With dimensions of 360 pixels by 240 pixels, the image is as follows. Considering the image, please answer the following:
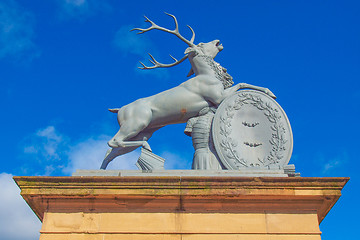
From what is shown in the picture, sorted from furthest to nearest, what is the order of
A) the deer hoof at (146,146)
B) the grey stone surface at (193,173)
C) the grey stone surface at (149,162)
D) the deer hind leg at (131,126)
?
the deer hind leg at (131,126) < the deer hoof at (146,146) < the grey stone surface at (149,162) < the grey stone surface at (193,173)

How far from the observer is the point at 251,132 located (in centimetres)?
866

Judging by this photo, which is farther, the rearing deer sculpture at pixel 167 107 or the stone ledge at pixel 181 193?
the rearing deer sculpture at pixel 167 107

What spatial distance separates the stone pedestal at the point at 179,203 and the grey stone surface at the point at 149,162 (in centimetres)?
102

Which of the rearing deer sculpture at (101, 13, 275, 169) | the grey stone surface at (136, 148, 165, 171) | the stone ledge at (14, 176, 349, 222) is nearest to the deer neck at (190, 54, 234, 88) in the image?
the rearing deer sculpture at (101, 13, 275, 169)

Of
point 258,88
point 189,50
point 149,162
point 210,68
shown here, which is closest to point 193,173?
point 149,162

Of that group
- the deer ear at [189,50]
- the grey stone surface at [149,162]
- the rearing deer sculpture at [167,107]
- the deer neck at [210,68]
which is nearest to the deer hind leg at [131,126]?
the rearing deer sculpture at [167,107]

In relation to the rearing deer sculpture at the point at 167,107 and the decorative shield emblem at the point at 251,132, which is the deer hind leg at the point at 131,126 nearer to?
the rearing deer sculpture at the point at 167,107

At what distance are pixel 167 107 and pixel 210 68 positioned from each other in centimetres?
156

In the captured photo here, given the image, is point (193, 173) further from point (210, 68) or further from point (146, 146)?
point (210, 68)

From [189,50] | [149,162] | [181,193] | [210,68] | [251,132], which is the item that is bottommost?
[181,193]

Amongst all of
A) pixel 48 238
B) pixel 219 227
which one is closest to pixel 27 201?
pixel 48 238

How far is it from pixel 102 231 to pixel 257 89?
193 inches

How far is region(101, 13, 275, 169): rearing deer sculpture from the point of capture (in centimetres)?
859

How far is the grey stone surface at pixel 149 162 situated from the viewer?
7945 millimetres
